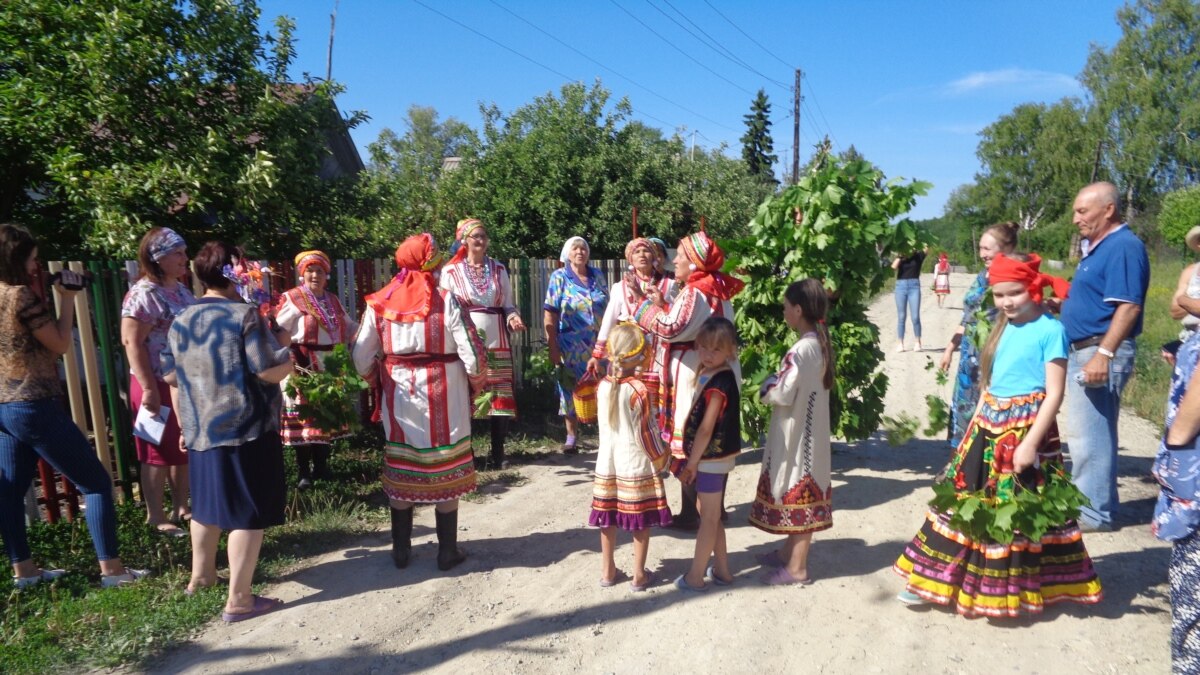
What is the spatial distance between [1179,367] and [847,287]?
109 inches

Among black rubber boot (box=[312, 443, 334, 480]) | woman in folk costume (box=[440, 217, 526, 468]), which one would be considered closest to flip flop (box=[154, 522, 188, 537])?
black rubber boot (box=[312, 443, 334, 480])

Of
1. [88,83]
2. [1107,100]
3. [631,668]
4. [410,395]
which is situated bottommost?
[631,668]

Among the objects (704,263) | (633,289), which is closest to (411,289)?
(633,289)

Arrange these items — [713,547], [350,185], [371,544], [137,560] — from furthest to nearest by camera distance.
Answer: [350,185]
[371,544]
[137,560]
[713,547]

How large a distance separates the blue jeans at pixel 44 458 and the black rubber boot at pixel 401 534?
1.51 meters

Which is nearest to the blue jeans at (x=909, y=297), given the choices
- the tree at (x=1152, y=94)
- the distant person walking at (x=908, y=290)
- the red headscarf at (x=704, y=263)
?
the distant person walking at (x=908, y=290)

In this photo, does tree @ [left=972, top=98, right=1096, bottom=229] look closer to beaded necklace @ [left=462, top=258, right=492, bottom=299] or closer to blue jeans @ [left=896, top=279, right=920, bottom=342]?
blue jeans @ [left=896, top=279, right=920, bottom=342]

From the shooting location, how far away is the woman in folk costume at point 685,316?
4590 mm

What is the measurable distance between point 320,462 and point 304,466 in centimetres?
12

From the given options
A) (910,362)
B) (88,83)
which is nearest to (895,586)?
(88,83)

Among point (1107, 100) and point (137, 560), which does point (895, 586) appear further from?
point (1107, 100)

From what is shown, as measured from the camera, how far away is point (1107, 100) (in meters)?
45.6

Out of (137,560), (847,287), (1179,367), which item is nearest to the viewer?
(1179,367)

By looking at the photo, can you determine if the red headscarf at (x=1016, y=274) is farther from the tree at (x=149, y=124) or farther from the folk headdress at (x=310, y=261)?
the tree at (x=149, y=124)
